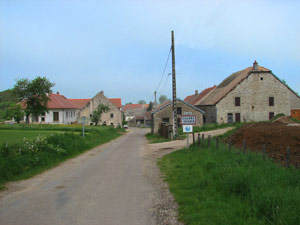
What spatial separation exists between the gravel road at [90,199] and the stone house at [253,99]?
31184mm

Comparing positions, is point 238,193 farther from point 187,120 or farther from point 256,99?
point 256,99

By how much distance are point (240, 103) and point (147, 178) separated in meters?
33.5

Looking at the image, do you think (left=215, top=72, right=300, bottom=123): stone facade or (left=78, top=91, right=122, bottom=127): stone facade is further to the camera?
(left=78, top=91, right=122, bottom=127): stone facade

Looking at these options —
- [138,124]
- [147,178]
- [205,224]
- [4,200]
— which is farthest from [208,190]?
[138,124]

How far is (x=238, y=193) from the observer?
6.38 m

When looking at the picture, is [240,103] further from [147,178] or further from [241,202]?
[241,202]

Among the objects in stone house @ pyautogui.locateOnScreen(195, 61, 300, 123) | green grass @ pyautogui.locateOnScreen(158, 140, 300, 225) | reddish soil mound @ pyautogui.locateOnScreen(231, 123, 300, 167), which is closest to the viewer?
green grass @ pyautogui.locateOnScreen(158, 140, 300, 225)

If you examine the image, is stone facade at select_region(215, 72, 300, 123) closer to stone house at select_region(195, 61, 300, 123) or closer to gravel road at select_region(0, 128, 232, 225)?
stone house at select_region(195, 61, 300, 123)

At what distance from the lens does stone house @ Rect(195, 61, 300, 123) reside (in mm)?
39906

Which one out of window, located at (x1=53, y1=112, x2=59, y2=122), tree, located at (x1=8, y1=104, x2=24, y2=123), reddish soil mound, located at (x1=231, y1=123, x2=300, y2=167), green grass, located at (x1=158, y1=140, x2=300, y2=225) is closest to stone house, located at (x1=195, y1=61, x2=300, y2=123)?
reddish soil mound, located at (x1=231, y1=123, x2=300, y2=167)

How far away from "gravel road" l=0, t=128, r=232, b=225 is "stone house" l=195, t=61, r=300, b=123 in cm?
3118

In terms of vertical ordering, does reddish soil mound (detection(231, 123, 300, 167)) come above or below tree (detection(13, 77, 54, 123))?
below

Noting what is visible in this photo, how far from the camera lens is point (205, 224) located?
4941 millimetres

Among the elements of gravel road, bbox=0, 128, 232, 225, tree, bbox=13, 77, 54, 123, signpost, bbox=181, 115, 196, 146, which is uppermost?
tree, bbox=13, 77, 54, 123
